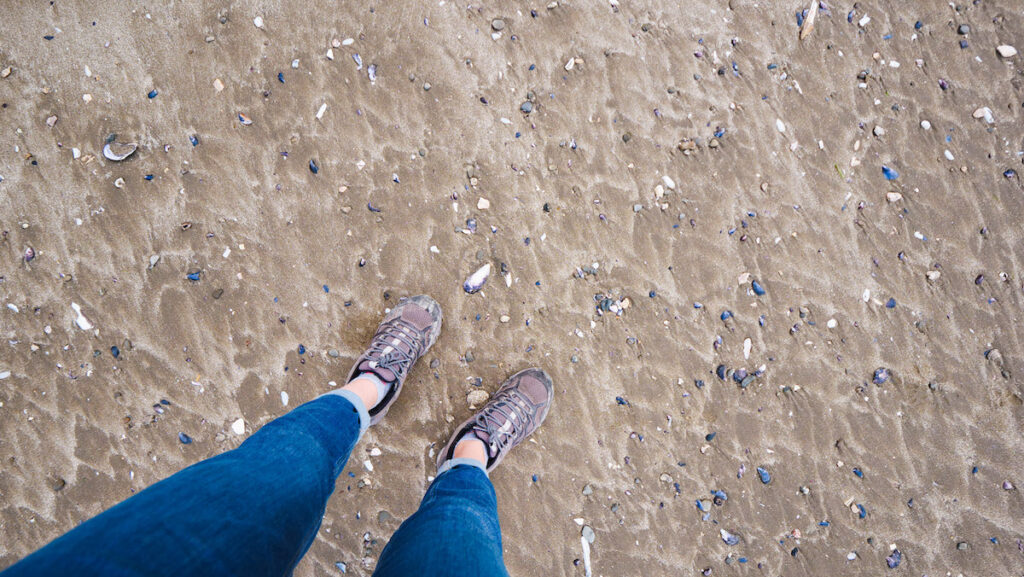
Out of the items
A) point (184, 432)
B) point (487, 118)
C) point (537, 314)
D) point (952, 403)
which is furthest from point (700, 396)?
point (184, 432)

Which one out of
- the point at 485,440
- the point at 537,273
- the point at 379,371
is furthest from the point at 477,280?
the point at 485,440

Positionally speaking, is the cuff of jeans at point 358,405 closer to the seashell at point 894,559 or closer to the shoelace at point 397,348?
the shoelace at point 397,348

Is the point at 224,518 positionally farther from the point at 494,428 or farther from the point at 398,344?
the point at 494,428

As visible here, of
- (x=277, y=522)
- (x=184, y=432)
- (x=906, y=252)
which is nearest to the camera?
(x=277, y=522)

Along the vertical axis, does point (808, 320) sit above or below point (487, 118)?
below

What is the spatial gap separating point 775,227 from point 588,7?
65.4 inches

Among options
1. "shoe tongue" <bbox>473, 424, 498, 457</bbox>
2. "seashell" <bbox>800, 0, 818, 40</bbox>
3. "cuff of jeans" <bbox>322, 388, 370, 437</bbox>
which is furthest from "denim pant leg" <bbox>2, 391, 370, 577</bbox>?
"seashell" <bbox>800, 0, 818, 40</bbox>

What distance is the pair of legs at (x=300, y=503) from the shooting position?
126 centimetres

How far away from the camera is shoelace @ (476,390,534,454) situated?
2.56 m

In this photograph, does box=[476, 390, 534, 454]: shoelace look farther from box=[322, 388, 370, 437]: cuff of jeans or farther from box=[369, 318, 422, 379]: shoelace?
box=[322, 388, 370, 437]: cuff of jeans

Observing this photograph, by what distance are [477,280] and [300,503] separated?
1.43 metres

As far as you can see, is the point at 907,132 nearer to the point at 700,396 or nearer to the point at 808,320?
the point at 808,320

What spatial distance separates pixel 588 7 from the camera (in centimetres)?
283

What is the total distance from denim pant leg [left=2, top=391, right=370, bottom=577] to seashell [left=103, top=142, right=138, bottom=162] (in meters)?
1.89
